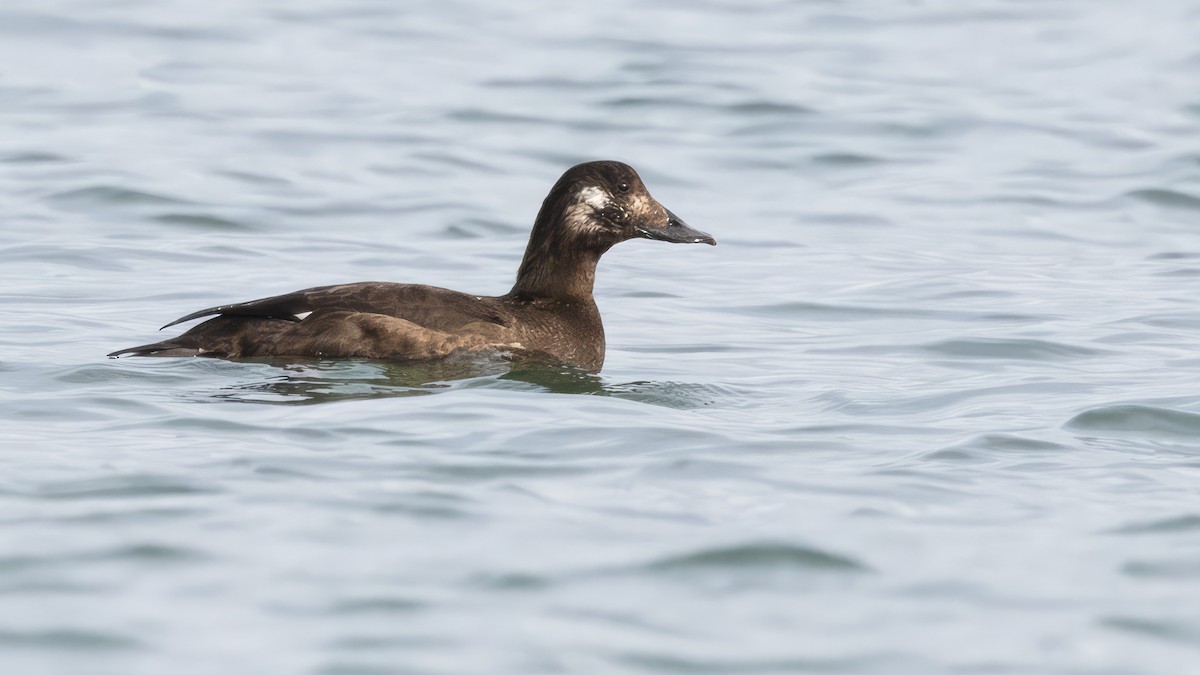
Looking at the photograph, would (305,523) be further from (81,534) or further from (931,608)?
(931,608)

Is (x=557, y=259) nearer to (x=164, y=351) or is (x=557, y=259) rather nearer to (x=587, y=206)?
(x=587, y=206)

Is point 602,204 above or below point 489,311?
above

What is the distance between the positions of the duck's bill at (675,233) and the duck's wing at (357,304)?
126 cm

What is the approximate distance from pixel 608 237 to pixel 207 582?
14.5 feet

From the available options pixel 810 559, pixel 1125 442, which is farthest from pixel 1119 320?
pixel 810 559

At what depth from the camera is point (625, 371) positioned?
379 inches

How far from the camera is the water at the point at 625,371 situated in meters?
5.64

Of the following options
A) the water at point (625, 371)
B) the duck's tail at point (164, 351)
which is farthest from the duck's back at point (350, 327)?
the water at point (625, 371)

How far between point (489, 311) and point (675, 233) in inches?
49.1

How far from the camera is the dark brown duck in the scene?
891 cm

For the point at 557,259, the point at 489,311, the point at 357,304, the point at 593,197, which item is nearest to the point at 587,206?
the point at 593,197

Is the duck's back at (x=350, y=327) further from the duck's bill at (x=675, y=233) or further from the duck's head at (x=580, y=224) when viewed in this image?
the duck's bill at (x=675, y=233)

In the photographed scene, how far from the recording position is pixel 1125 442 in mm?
7984

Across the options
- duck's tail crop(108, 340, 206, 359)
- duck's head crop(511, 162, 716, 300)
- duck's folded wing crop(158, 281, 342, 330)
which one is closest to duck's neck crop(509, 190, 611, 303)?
duck's head crop(511, 162, 716, 300)
